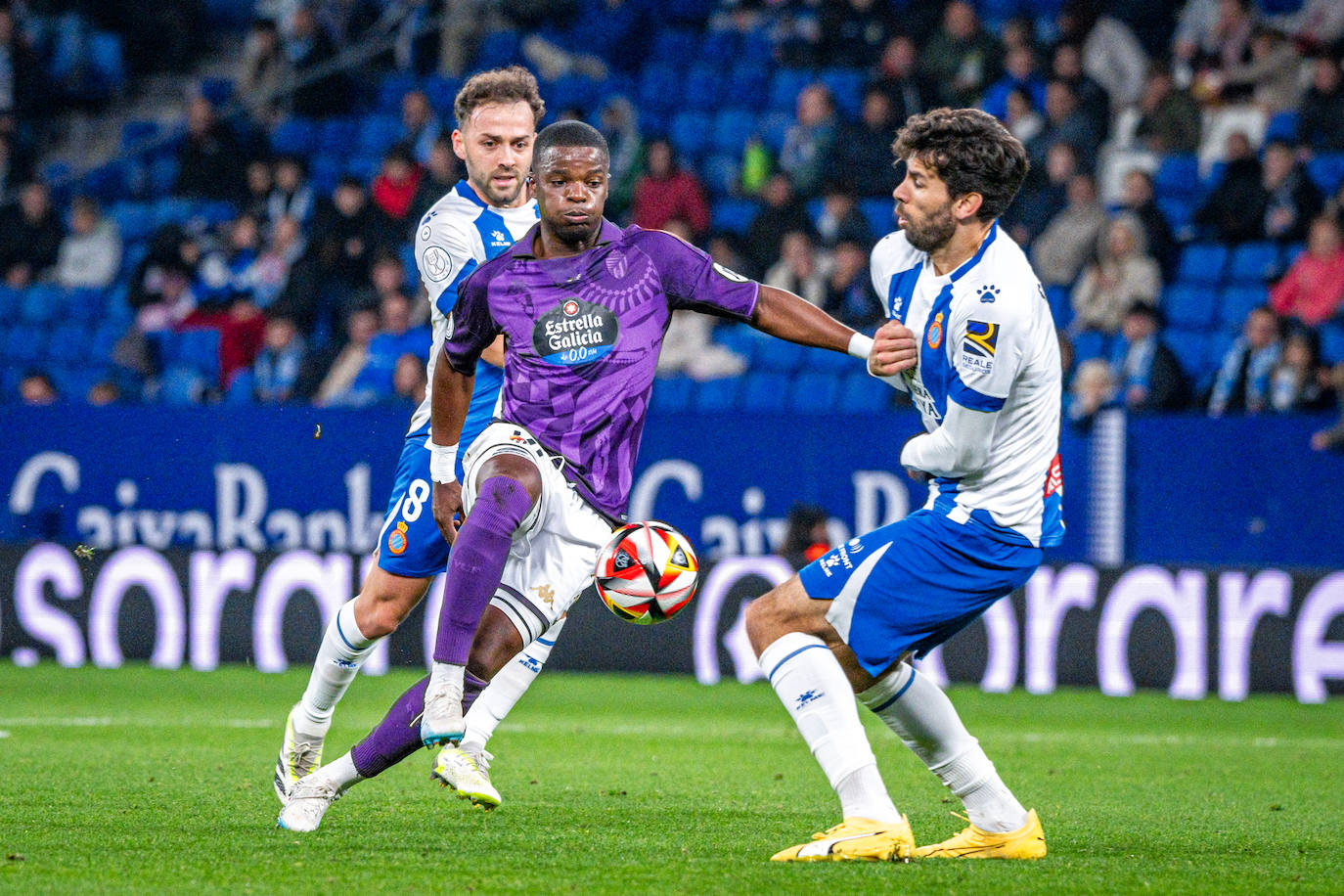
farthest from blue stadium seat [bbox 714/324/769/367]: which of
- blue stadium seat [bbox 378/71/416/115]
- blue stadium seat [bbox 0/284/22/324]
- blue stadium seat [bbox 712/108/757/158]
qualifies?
blue stadium seat [bbox 0/284/22/324]

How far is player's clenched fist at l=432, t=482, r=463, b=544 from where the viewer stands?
5512 mm

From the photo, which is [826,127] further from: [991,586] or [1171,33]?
[991,586]

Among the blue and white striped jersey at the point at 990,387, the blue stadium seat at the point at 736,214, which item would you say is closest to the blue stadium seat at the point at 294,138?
the blue stadium seat at the point at 736,214

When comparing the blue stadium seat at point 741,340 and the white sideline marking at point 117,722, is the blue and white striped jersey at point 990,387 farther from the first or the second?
the blue stadium seat at point 741,340

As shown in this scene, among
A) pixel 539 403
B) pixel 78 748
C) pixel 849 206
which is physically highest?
pixel 849 206

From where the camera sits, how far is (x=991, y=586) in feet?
16.1

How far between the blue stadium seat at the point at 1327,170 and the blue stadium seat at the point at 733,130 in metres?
4.66

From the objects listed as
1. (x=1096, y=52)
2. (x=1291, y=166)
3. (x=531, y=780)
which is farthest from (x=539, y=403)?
(x=1096, y=52)

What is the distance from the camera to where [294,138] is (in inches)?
648

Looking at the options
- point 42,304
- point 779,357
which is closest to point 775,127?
point 779,357

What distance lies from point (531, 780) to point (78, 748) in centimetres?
220

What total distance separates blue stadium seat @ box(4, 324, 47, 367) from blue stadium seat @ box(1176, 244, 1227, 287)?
959 centimetres

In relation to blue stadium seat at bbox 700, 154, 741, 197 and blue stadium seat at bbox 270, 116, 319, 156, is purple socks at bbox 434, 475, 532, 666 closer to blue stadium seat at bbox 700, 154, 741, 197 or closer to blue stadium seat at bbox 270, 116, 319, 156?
blue stadium seat at bbox 700, 154, 741, 197

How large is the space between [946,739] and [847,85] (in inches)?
420
